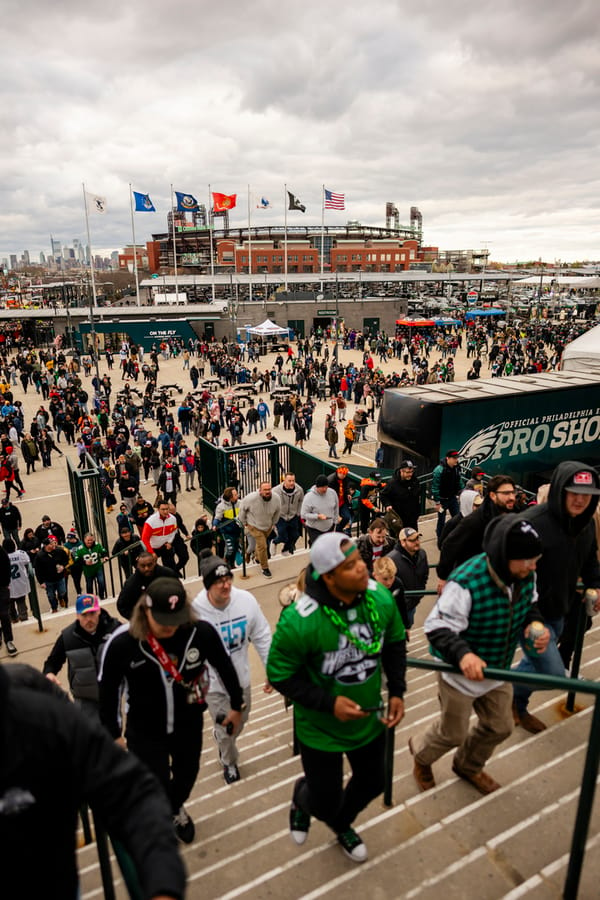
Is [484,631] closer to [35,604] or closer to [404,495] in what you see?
[404,495]

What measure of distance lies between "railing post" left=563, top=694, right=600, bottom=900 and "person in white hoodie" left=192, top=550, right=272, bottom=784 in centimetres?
198

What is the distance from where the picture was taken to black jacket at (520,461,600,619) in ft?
11.6

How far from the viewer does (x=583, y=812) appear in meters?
2.42

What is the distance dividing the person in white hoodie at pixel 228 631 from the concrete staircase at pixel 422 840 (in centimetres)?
28

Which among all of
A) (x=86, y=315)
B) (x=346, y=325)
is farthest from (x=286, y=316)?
(x=86, y=315)

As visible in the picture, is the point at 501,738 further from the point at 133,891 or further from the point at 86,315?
the point at 86,315

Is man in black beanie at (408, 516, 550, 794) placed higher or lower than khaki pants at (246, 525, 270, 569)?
higher

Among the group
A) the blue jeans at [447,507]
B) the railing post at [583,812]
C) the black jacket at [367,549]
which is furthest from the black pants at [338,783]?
the blue jeans at [447,507]

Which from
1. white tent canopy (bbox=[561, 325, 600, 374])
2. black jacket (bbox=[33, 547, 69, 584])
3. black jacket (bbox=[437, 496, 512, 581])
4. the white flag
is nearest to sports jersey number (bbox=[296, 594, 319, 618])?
black jacket (bbox=[437, 496, 512, 581])

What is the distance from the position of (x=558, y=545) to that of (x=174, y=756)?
2.65 m

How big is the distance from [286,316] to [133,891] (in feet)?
166

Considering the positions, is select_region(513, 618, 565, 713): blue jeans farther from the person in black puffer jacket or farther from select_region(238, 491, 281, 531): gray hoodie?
select_region(238, 491, 281, 531): gray hoodie

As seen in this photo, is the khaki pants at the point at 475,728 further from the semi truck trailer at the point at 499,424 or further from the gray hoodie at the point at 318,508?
the semi truck trailer at the point at 499,424

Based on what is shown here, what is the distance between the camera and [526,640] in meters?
3.32
